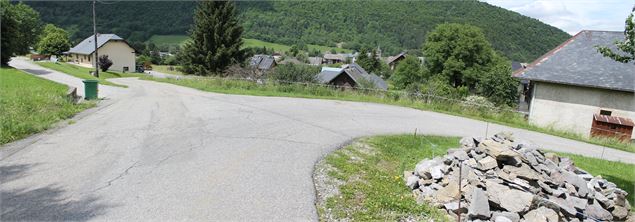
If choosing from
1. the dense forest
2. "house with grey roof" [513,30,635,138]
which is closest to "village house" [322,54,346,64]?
the dense forest

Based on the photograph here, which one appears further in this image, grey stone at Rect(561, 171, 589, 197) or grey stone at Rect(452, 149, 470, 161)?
grey stone at Rect(452, 149, 470, 161)

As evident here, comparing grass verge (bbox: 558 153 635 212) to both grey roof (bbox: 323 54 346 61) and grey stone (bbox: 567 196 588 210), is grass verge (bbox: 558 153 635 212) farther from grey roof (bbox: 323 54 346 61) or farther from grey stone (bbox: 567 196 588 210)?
grey roof (bbox: 323 54 346 61)

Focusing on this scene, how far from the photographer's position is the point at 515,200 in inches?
236

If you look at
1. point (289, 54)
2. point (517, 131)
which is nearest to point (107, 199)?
point (517, 131)

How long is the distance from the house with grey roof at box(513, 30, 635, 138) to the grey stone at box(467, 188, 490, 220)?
17.1 meters

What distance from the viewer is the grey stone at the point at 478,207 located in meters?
5.81

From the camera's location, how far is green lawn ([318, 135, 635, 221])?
6188 mm

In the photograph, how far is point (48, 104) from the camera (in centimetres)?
1340

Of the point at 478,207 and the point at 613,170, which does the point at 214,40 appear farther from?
the point at 478,207

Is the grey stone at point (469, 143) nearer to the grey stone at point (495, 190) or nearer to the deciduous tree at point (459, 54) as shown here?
the grey stone at point (495, 190)

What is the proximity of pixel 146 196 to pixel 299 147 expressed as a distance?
4.30 meters

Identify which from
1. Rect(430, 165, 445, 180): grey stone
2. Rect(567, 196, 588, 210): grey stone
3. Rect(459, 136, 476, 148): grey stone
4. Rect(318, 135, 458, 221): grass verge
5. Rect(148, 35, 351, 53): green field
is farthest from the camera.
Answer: Rect(148, 35, 351, 53): green field

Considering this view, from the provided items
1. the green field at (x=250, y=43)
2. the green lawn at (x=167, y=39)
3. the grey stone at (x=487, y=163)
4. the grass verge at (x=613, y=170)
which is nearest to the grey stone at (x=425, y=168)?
the grey stone at (x=487, y=163)

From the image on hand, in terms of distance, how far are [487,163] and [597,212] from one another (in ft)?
6.10
